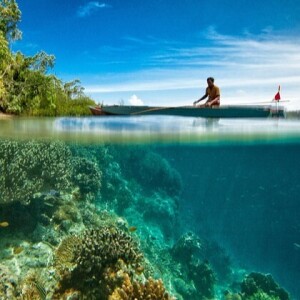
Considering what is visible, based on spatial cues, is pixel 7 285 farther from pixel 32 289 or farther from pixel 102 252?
pixel 102 252

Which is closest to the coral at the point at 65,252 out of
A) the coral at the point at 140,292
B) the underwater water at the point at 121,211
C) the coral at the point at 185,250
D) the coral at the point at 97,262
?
the underwater water at the point at 121,211

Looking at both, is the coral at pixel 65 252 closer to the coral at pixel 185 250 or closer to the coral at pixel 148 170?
the coral at pixel 185 250

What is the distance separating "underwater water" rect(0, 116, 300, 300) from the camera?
8.68 meters

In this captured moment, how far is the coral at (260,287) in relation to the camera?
13567mm

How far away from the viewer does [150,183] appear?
20.6 meters

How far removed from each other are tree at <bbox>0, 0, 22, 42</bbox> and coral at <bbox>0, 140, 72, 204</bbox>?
68.7 ft

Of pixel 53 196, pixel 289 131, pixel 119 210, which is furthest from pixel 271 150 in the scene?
pixel 53 196

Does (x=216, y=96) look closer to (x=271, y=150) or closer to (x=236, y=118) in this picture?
(x=236, y=118)

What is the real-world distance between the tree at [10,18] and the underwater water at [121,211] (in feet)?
51.8

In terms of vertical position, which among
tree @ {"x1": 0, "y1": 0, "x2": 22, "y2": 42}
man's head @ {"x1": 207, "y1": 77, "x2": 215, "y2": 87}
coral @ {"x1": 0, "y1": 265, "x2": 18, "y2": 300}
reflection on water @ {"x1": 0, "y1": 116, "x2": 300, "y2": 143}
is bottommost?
coral @ {"x1": 0, "y1": 265, "x2": 18, "y2": 300}

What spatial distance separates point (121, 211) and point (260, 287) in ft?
23.4

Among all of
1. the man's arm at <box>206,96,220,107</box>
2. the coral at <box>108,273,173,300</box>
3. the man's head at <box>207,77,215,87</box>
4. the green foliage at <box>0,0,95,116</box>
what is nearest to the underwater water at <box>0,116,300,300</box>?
the coral at <box>108,273,173,300</box>

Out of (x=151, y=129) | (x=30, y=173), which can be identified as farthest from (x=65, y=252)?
(x=151, y=129)

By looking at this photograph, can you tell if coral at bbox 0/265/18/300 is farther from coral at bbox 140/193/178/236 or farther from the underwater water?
coral at bbox 140/193/178/236
